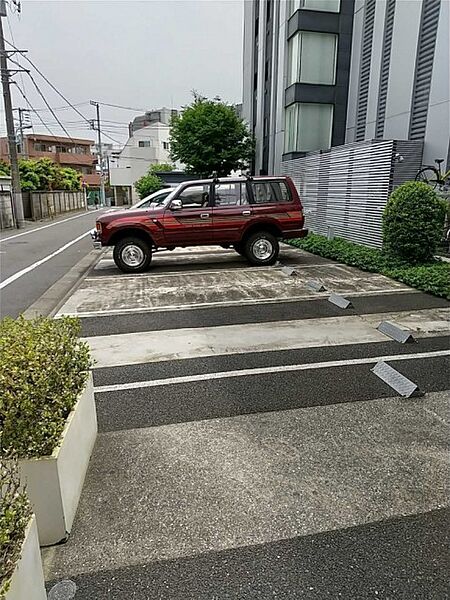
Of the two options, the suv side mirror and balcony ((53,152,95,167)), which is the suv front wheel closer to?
the suv side mirror

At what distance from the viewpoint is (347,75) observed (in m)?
16.7

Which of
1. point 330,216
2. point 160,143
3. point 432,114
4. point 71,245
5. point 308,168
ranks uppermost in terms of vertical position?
point 160,143

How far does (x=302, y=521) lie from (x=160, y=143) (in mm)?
54192

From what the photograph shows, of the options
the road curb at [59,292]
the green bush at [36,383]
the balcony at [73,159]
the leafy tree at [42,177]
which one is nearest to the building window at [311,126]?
the road curb at [59,292]

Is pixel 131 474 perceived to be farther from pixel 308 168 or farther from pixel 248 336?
pixel 308 168

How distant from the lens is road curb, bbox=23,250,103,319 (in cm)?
661

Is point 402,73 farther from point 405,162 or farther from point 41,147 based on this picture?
point 41,147

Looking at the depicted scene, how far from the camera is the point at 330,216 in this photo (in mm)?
12875

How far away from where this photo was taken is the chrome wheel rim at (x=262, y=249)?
952cm

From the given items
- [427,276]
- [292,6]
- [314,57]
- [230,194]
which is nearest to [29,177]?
[292,6]

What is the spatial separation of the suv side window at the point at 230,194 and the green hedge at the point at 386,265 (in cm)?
265

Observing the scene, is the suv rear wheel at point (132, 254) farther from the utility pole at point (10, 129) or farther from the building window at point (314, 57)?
the utility pole at point (10, 129)

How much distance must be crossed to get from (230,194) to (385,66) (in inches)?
316

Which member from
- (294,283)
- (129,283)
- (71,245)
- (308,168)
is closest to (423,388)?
(294,283)
